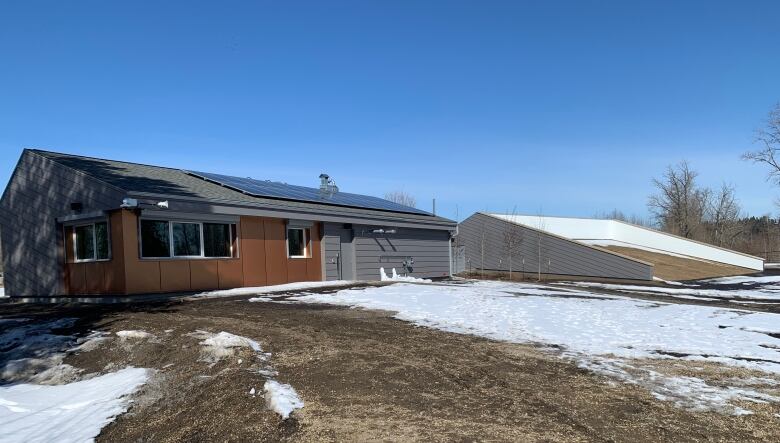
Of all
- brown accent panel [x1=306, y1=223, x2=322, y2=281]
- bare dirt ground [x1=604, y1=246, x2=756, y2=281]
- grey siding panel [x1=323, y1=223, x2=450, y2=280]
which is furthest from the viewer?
bare dirt ground [x1=604, y1=246, x2=756, y2=281]

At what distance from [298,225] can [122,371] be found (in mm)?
11170

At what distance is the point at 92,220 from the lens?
14.0 meters

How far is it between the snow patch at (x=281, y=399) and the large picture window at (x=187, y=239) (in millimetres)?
9423

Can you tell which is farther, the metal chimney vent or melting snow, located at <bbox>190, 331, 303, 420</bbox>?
the metal chimney vent

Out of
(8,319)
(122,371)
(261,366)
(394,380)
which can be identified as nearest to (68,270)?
(8,319)

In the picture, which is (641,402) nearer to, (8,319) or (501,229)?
(8,319)

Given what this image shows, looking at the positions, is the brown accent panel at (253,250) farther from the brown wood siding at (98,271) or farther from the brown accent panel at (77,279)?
the brown accent panel at (77,279)

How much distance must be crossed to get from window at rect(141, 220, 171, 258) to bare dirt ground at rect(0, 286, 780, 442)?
4.90 metres

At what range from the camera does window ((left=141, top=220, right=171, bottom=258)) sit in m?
13.5

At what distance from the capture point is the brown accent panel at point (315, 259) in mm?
18125

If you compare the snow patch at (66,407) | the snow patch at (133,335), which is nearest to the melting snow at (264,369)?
the snow patch at (133,335)

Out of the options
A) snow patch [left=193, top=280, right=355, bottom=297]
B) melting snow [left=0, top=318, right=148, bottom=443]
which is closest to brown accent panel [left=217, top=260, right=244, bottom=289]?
snow patch [left=193, top=280, right=355, bottom=297]

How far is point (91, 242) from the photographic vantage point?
47.1ft

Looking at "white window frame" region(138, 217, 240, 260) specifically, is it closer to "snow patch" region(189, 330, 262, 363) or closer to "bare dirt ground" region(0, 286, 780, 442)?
"bare dirt ground" region(0, 286, 780, 442)
